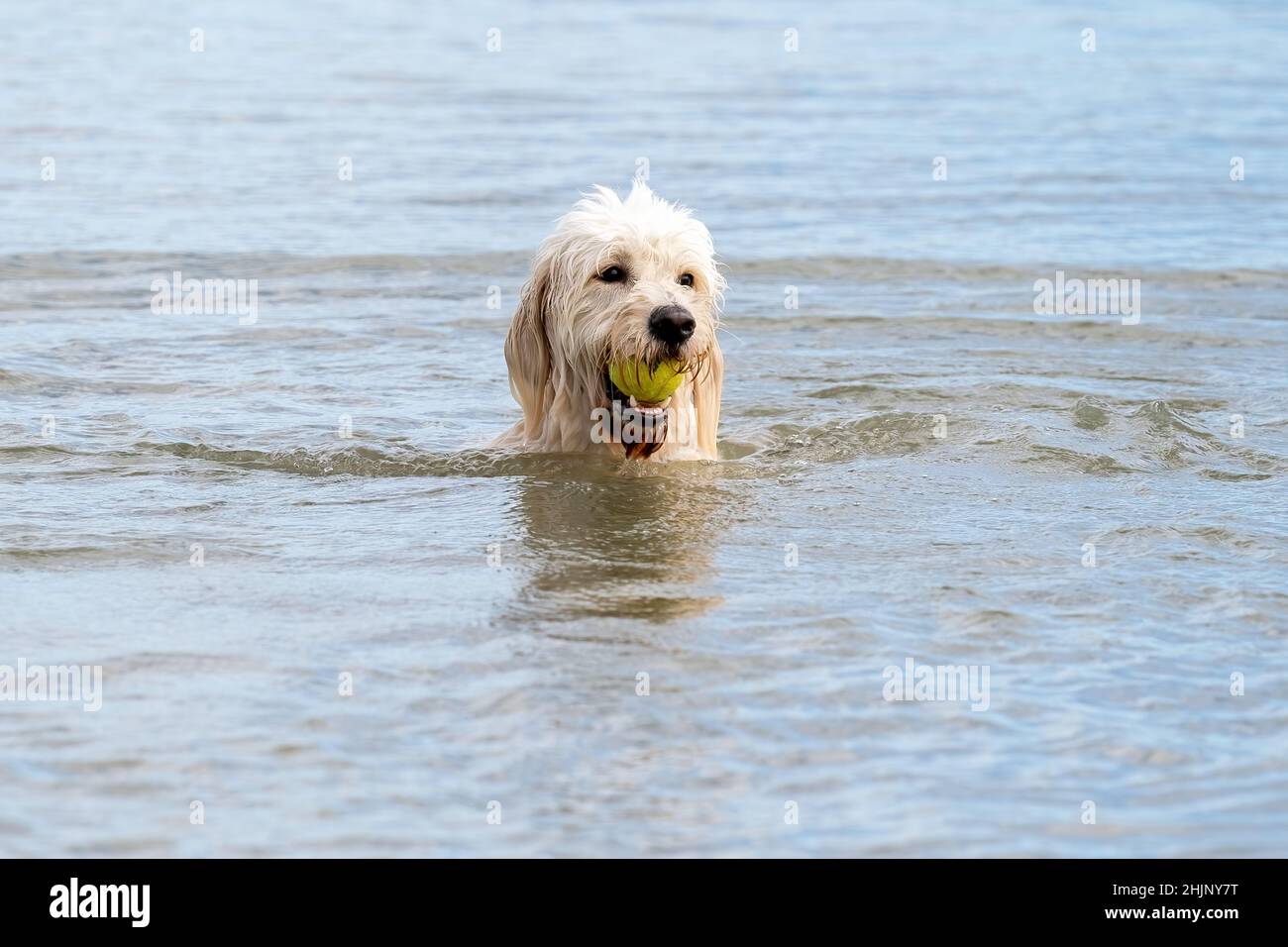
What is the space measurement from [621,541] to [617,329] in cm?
89

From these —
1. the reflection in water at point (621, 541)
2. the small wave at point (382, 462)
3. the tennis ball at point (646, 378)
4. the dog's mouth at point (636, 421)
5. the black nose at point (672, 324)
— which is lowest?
the reflection in water at point (621, 541)

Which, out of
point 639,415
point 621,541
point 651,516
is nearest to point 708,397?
point 639,415

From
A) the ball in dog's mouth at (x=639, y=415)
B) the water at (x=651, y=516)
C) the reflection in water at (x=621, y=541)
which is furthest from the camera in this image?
the ball in dog's mouth at (x=639, y=415)

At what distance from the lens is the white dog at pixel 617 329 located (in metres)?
7.36

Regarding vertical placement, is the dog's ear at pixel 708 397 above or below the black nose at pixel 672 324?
below

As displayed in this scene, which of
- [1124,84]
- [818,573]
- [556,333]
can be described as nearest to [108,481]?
[556,333]

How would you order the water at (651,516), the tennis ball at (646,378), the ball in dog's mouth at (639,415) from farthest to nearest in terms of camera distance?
the ball in dog's mouth at (639,415) < the tennis ball at (646,378) < the water at (651,516)

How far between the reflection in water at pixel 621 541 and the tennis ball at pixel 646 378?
0.43 metres

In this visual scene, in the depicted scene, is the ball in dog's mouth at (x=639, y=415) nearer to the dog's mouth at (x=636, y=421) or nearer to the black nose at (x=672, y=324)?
the dog's mouth at (x=636, y=421)

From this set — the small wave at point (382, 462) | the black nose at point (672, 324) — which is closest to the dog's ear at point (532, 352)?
the small wave at point (382, 462)

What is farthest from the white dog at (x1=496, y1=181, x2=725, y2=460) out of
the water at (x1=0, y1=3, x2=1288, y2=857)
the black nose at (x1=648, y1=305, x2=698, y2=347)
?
the water at (x1=0, y1=3, x2=1288, y2=857)

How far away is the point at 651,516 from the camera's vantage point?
7.48 m

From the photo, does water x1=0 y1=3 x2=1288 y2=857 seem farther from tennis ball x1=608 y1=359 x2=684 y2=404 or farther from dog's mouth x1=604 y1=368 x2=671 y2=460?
tennis ball x1=608 y1=359 x2=684 y2=404

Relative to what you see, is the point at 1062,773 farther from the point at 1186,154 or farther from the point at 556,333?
the point at 1186,154
